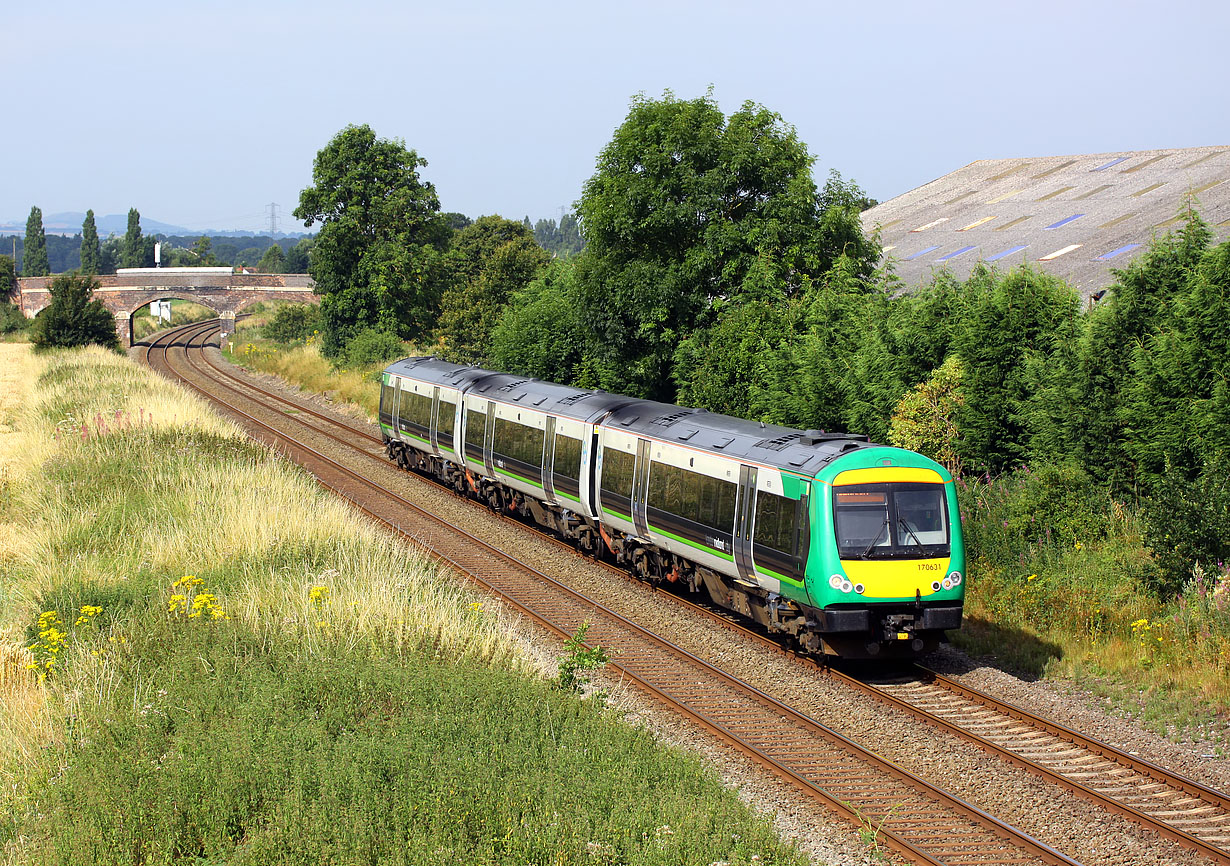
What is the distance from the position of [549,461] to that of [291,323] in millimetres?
55298

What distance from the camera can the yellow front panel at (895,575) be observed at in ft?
42.9

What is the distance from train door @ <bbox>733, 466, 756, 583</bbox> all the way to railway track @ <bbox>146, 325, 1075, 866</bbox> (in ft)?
4.73

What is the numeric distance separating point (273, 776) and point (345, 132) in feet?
162

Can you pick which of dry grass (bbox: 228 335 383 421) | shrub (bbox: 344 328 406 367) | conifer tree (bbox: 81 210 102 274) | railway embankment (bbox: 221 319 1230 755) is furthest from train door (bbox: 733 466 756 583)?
conifer tree (bbox: 81 210 102 274)

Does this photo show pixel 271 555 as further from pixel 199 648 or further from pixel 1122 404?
pixel 1122 404

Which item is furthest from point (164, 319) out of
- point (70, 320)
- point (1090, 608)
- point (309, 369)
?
point (1090, 608)

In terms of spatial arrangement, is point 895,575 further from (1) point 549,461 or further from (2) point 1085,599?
(1) point 549,461

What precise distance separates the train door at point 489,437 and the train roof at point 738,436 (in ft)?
16.9

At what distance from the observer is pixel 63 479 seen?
2041 centimetres

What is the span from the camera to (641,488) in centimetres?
1802

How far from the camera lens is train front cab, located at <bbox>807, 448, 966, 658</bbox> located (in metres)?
13.1

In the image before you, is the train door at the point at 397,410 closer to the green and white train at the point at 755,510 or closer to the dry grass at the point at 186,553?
the dry grass at the point at 186,553

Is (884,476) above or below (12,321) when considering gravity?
above

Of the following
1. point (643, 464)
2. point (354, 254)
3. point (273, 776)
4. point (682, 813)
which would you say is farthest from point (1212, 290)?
point (354, 254)
